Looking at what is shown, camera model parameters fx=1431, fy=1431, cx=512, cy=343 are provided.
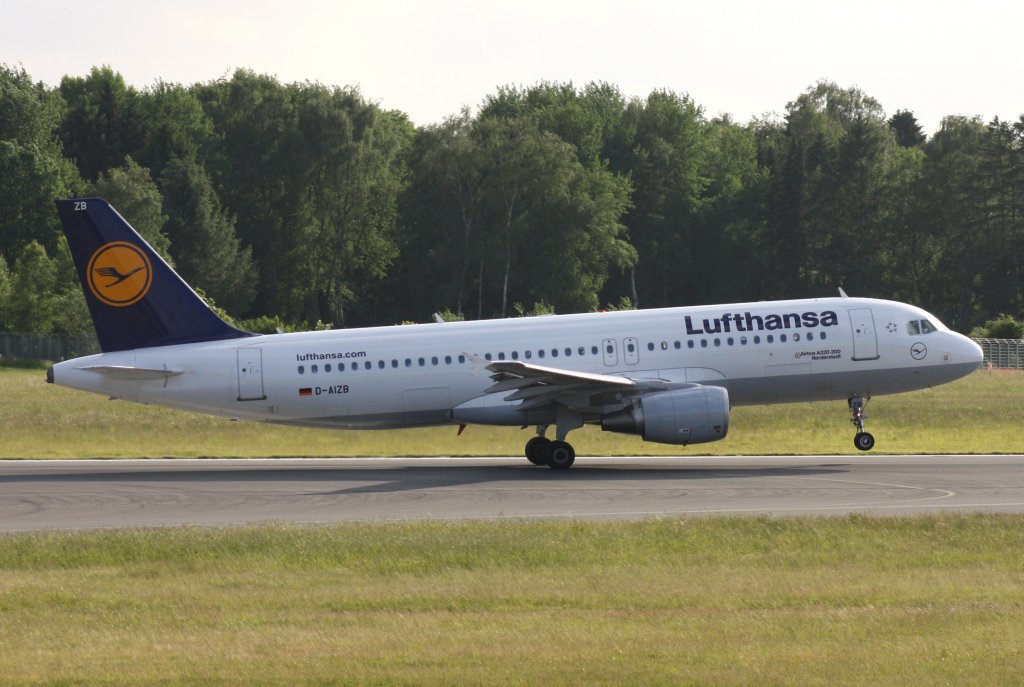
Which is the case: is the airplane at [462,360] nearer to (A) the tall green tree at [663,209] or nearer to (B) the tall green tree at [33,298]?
(B) the tall green tree at [33,298]

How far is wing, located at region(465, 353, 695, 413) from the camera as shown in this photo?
32.7 m

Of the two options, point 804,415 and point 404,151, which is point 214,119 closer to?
point 404,151

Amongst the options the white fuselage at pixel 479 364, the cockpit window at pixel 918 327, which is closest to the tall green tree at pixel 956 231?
the cockpit window at pixel 918 327

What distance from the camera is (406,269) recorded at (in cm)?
11344

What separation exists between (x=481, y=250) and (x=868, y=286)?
98.4ft

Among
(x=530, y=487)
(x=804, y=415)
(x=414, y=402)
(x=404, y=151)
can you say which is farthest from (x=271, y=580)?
(x=404, y=151)

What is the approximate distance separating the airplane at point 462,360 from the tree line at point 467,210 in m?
62.4

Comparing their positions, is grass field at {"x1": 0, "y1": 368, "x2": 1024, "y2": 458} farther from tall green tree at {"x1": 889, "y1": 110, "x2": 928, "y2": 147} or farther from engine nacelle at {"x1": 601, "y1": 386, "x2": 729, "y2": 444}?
tall green tree at {"x1": 889, "y1": 110, "x2": 928, "y2": 147}

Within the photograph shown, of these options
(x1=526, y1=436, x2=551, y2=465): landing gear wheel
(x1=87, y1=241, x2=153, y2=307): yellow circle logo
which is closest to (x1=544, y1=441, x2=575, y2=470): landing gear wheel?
(x1=526, y1=436, x2=551, y2=465): landing gear wheel

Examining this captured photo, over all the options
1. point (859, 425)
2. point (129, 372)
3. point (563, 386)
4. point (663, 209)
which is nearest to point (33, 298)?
point (663, 209)

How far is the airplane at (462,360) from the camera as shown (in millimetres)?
34062

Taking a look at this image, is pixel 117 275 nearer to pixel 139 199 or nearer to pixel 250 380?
pixel 250 380

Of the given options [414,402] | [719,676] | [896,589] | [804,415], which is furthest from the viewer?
[804,415]

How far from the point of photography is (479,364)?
113 ft
